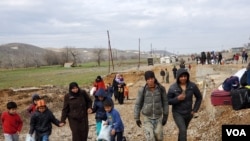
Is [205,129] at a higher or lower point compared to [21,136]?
higher

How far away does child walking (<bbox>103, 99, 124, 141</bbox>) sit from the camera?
300 inches

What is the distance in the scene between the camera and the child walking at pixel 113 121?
762cm

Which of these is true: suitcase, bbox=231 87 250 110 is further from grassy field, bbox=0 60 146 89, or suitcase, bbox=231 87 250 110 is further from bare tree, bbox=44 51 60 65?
bare tree, bbox=44 51 60 65

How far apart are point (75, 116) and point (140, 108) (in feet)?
4.97

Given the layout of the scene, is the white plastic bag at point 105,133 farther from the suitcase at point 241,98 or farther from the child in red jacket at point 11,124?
the suitcase at point 241,98

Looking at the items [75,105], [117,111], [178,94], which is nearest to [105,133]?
[117,111]

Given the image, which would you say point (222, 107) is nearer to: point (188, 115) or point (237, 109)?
point (237, 109)

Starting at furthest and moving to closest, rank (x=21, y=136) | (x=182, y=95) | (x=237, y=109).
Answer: (x=21, y=136), (x=237, y=109), (x=182, y=95)

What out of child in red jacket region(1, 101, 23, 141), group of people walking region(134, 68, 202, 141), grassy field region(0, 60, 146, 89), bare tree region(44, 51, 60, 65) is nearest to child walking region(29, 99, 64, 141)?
child in red jacket region(1, 101, 23, 141)

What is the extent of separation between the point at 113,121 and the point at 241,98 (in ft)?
11.7

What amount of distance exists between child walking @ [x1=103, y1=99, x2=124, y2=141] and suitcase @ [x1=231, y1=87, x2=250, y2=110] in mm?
3387

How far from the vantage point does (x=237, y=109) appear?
944 centimetres

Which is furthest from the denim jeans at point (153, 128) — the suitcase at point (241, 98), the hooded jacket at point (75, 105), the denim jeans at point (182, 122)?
the suitcase at point (241, 98)

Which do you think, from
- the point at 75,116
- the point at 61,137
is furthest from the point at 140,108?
the point at 61,137
